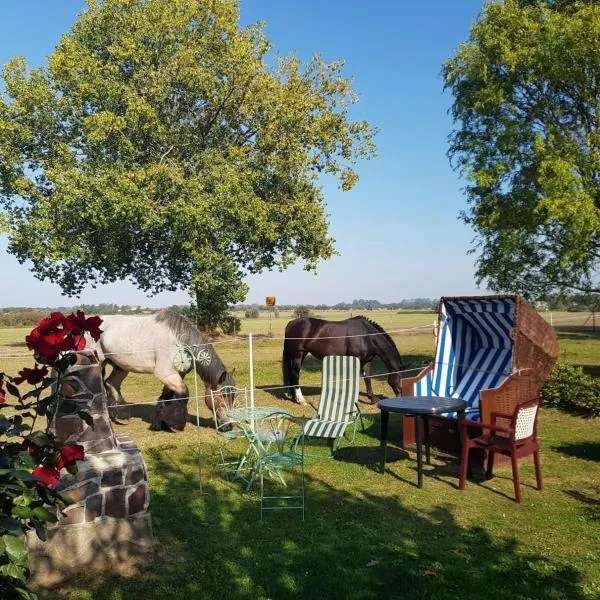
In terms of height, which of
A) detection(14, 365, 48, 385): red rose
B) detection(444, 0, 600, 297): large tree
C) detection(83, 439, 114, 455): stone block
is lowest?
detection(83, 439, 114, 455): stone block

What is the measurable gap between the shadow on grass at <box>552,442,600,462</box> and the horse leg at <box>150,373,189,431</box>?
248 inches

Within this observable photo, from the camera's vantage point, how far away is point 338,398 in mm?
9641

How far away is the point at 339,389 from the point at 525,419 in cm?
353

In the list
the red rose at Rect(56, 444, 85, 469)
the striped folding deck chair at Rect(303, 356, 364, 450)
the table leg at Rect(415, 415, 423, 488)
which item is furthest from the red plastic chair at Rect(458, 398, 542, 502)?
the red rose at Rect(56, 444, 85, 469)

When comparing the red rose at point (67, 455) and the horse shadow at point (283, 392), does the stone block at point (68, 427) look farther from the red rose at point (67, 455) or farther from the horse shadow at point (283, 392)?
the horse shadow at point (283, 392)

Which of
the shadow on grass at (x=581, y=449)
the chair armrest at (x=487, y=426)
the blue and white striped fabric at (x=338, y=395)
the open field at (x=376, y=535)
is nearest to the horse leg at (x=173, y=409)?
the open field at (x=376, y=535)

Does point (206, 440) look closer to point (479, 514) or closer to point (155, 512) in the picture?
point (155, 512)

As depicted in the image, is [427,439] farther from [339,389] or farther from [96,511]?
[96,511]

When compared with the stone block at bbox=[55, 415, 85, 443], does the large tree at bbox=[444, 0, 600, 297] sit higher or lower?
higher

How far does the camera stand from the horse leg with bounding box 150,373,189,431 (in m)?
10.4

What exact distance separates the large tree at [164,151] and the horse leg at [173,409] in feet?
38.3

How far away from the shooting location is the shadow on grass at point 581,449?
8430mm

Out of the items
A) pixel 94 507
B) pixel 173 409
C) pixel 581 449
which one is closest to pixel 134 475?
pixel 94 507

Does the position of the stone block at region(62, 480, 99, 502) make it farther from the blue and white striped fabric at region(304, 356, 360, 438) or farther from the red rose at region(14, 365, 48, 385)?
the blue and white striped fabric at region(304, 356, 360, 438)
